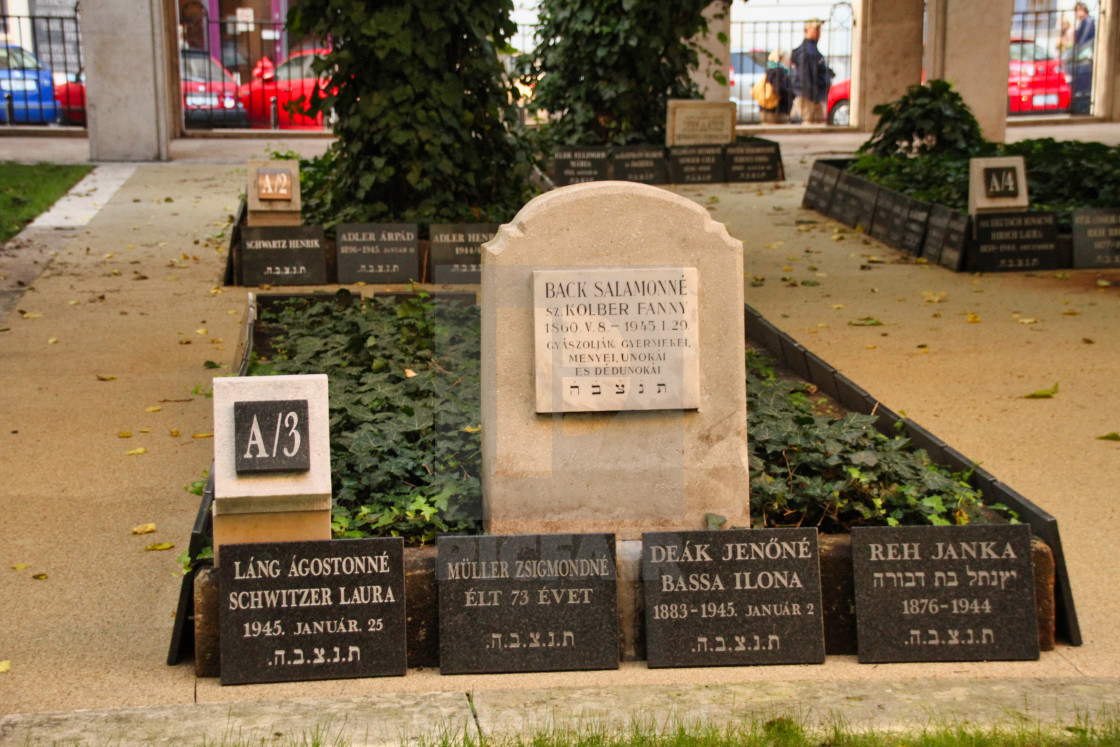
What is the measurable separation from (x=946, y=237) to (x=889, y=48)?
13.0 metres

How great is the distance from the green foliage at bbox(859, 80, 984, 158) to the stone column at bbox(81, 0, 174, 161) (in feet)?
31.3

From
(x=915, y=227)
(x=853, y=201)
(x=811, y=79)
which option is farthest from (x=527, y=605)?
(x=811, y=79)

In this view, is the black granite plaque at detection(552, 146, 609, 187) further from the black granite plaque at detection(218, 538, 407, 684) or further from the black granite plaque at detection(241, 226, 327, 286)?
the black granite plaque at detection(218, 538, 407, 684)

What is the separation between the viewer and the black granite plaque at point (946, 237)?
10.2m

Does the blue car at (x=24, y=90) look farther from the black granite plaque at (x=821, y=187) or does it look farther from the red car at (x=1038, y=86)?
the red car at (x=1038, y=86)

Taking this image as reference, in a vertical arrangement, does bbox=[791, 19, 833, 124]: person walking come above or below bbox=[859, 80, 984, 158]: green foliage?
above

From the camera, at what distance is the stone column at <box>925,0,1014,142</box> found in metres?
19.3

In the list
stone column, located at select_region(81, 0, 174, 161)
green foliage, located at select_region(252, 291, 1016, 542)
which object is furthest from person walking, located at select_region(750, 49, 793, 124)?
green foliage, located at select_region(252, 291, 1016, 542)

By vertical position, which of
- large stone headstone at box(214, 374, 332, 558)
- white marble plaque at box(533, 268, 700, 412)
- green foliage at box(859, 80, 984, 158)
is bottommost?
large stone headstone at box(214, 374, 332, 558)

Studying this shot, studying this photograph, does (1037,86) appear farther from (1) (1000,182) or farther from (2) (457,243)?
(2) (457,243)

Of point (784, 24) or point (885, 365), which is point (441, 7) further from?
point (784, 24)

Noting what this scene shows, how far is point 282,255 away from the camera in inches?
385

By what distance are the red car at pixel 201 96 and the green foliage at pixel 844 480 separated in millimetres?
22433

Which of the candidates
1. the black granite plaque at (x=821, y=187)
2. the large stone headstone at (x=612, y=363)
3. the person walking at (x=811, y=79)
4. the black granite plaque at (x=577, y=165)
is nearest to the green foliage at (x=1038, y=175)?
the black granite plaque at (x=821, y=187)
